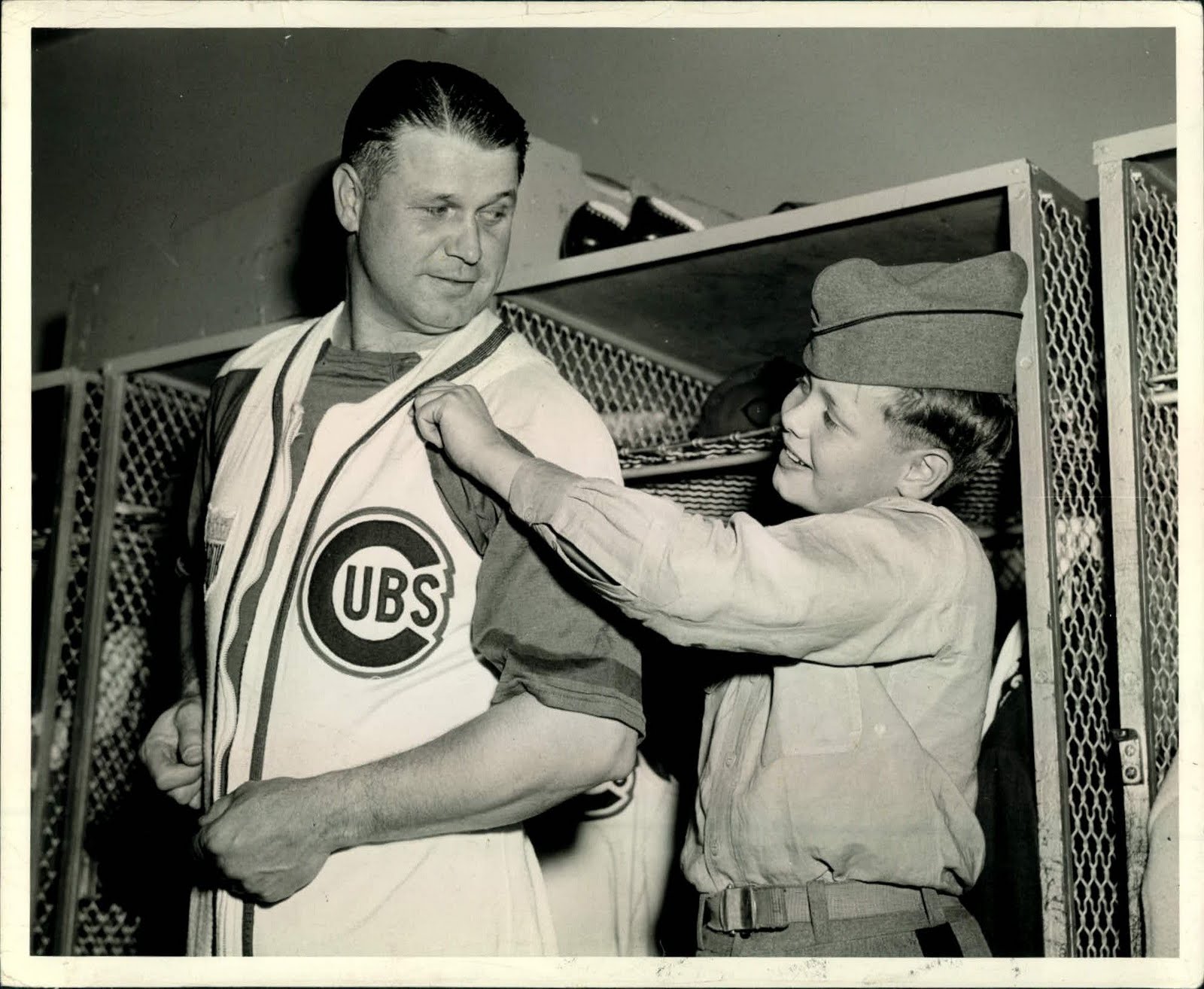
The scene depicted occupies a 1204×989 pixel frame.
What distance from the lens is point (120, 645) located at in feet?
8.67

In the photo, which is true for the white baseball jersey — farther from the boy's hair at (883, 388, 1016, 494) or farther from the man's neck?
the boy's hair at (883, 388, 1016, 494)

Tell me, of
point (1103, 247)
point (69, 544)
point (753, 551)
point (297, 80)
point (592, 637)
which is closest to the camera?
point (753, 551)

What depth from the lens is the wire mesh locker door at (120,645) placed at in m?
2.40

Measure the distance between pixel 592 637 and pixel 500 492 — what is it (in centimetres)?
16

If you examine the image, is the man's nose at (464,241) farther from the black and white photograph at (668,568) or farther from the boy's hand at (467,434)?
the boy's hand at (467,434)

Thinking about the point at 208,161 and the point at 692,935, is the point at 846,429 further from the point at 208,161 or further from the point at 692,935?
the point at 208,161

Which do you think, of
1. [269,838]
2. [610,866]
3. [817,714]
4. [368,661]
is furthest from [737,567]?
[610,866]

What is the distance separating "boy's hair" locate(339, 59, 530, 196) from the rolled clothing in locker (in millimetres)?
971

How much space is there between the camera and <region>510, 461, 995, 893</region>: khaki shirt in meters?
1.17

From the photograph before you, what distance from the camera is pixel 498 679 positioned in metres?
1.31

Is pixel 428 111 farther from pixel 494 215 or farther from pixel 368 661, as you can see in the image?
pixel 368 661

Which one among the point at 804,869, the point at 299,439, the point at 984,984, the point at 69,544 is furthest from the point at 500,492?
the point at 69,544

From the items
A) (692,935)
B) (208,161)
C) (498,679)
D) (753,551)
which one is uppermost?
(208,161)

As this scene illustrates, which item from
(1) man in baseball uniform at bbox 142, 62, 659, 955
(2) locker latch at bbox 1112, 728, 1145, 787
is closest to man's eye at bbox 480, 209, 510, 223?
(1) man in baseball uniform at bbox 142, 62, 659, 955
